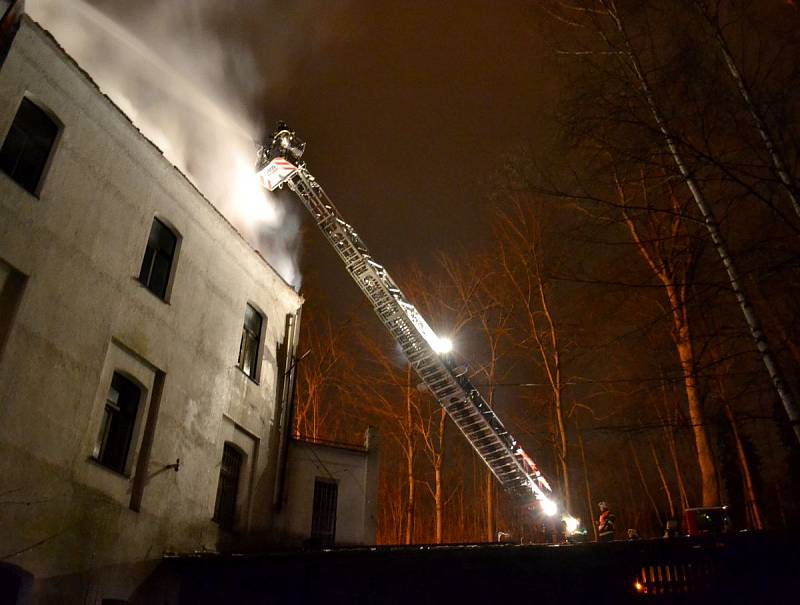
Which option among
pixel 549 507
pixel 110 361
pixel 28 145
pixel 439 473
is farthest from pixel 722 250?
pixel 439 473

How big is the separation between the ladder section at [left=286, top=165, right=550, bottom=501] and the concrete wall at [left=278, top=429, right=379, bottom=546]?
137 inches

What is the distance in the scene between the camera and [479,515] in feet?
143

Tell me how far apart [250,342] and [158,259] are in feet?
14.1

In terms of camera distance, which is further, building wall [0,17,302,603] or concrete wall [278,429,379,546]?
concrete wall [278,429,379,546]

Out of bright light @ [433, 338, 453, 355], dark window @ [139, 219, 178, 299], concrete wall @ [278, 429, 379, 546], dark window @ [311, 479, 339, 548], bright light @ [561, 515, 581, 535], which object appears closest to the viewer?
dark window @ [139, 219, 178, 299]

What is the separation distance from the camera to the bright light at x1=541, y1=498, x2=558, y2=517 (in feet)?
55.7

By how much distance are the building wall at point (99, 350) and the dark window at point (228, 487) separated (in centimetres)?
25

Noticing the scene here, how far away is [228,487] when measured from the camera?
15562mm

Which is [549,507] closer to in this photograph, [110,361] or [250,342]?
[250,342]

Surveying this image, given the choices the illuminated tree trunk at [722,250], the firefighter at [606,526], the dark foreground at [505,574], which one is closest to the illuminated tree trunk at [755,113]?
the illuminated tree trunk at [722,250]

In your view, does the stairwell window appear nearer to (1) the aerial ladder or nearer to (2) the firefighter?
(1) the aerial ladder

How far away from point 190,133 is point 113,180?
557cm

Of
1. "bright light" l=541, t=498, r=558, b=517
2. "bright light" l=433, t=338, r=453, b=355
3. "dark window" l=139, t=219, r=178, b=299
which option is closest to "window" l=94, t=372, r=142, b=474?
"dark window" l=139, t=219, r=178, b=299

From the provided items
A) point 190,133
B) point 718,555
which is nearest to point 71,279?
point 190,133
